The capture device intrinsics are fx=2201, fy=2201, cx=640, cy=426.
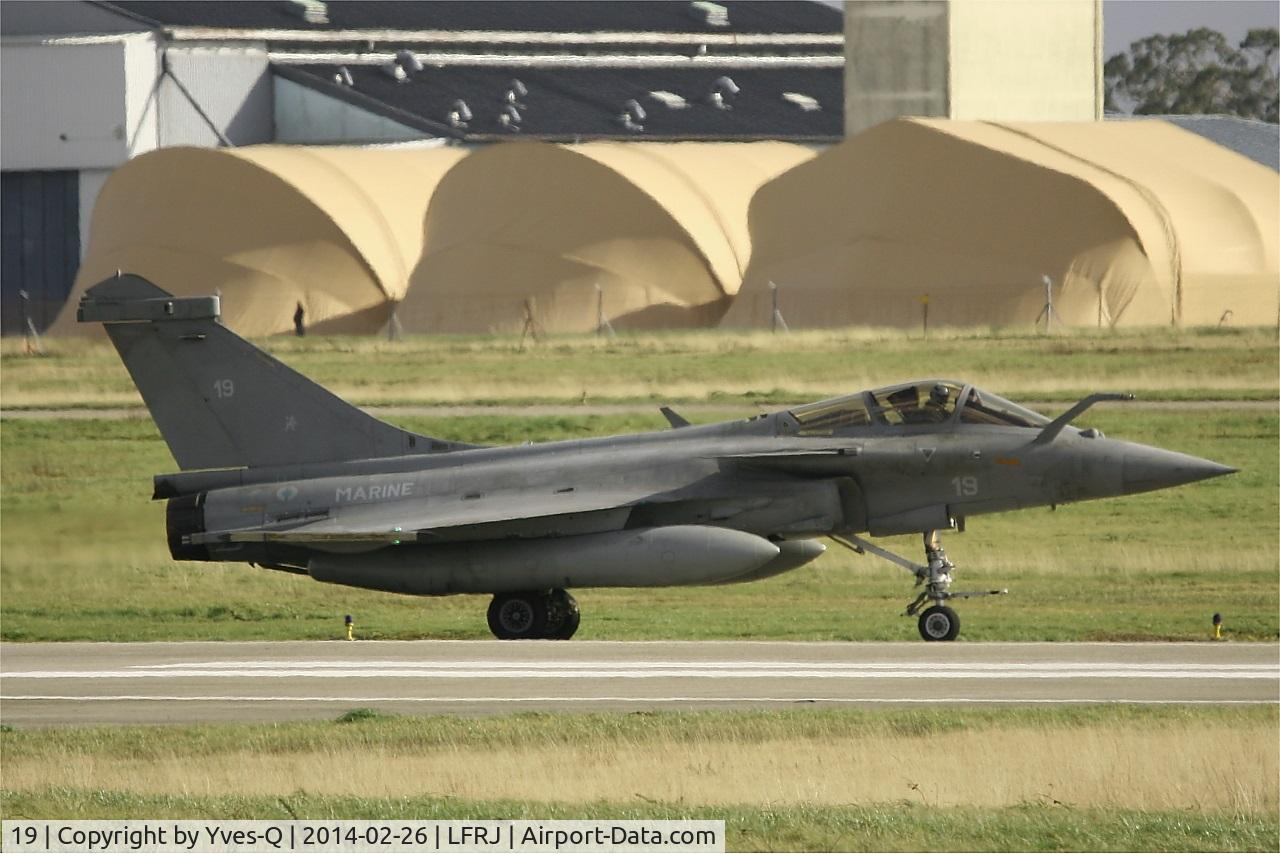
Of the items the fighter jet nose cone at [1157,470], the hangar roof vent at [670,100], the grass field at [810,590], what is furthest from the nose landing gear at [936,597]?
the hangar roof vent at [670,100]

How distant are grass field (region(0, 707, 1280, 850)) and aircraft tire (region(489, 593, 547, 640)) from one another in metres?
4.94

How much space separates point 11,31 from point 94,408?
39800 mm

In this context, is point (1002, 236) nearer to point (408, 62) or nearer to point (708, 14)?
point (408, 62)

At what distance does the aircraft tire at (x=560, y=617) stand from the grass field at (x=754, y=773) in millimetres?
4995

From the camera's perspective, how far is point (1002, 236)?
6581 centimetres

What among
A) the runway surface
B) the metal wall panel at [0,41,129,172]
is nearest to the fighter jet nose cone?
the runway surface

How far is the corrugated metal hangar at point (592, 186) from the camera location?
6594 centimetres

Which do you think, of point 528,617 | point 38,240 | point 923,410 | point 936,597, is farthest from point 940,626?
point 38,240

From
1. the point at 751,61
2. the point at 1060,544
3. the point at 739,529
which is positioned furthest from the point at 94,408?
the point at 751,61

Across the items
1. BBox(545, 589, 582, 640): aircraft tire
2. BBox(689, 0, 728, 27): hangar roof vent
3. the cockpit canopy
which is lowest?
BBox(545, 589, 582, 640): aircraft tire

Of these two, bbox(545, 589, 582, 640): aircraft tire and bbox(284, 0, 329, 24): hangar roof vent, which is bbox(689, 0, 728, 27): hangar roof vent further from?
bbox(545, 589, 582, 640): aircraft tire

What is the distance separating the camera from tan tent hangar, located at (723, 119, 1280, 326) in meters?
64.4

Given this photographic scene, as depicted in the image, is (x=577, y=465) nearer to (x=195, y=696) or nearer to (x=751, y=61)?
(x=195, y=696)
